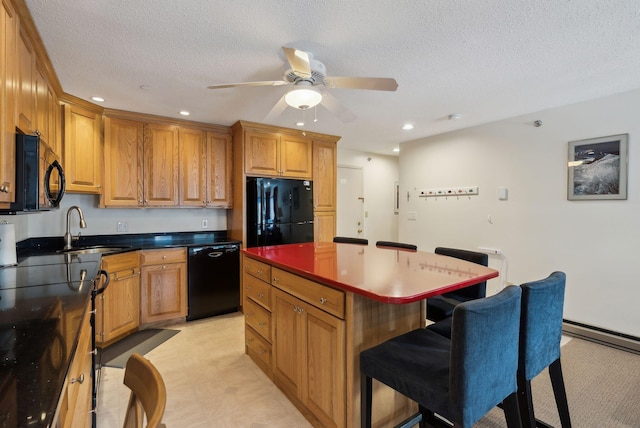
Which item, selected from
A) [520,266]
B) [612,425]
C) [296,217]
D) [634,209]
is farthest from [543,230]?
[296,217]

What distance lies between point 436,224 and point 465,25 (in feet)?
9.93

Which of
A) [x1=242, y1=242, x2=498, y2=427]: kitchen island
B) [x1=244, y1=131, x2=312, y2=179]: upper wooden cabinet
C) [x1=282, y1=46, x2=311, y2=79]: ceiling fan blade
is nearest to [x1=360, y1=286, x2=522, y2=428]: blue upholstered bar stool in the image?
[x1=242, y1=242, x2=498, y2=427]: kitchen island

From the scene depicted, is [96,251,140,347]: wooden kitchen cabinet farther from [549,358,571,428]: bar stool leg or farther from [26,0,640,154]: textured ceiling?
[549,358,571,428]: bar stool leg

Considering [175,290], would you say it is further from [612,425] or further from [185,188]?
[612,425]

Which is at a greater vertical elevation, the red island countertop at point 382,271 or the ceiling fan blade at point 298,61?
the ceiling fan blade at point 298,61

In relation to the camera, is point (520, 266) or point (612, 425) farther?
point (520, 266)

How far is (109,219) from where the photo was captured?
3402 millimetres

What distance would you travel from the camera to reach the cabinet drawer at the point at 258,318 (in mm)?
2193

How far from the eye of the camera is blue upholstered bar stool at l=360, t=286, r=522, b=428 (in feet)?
3.48

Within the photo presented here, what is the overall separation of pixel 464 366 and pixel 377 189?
480cm

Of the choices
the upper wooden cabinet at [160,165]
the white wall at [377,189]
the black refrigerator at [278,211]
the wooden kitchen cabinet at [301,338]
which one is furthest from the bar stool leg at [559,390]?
the white wall at [377,189]

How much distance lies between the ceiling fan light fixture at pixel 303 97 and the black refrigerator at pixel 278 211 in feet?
5.47

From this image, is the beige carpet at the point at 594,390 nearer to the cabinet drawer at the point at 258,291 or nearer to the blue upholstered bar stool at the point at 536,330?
the blue upholstered bar stool at the point at 536,330

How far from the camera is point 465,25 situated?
1762mm
